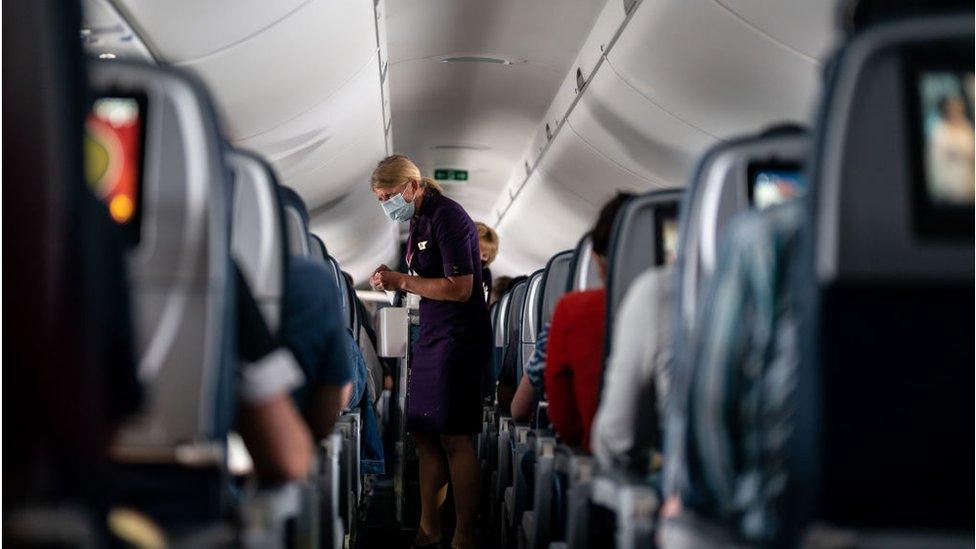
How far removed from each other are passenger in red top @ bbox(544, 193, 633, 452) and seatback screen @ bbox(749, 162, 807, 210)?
84cm

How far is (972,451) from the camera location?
1.47 m

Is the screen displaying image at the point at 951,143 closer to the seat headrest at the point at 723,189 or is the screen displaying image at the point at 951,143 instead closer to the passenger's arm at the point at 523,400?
the seat headrest at the point at 723,189

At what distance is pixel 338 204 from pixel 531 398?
367 inches

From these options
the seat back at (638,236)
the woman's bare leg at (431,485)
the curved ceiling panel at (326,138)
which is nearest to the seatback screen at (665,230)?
the seat back at (638,236)

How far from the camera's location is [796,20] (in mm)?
5297

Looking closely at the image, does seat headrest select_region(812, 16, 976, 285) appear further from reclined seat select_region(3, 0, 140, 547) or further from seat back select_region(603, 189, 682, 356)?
seat back select_region(603, 189, 682, 356)

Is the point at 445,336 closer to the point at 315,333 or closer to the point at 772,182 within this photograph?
the point at 315,333

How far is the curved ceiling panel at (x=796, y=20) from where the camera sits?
5113 mm

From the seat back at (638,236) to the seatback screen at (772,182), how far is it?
1.73 ft

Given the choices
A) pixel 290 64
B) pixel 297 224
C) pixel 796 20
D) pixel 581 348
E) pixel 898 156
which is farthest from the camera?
pixel 290 64

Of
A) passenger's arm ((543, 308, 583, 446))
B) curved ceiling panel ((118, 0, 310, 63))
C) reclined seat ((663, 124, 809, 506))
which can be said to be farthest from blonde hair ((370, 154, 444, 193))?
reclined seat ((663, 124, 809, 506))

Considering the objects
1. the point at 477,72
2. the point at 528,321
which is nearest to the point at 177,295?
the point at 528,321

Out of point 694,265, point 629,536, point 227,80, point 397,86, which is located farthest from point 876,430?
point 397,86

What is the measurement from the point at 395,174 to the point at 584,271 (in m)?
1.40
